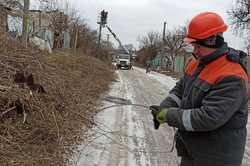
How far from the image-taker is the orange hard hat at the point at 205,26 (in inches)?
90.4

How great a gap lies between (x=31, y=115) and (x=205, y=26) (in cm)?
420

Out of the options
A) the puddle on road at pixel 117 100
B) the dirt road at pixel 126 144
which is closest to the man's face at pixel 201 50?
the dirt road at pixel 126 144

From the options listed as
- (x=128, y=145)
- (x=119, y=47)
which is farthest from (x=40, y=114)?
(x=119, y=47)

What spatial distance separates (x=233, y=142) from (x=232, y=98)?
33 cm

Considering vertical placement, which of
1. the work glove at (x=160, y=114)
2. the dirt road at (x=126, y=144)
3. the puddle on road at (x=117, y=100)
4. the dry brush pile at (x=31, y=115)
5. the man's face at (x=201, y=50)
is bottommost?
the puddle on road at (x=117, y=100)

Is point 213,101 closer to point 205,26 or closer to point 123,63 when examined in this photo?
point 205,26

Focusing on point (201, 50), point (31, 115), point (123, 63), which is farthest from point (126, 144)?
point (123, 63)

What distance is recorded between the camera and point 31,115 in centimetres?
583

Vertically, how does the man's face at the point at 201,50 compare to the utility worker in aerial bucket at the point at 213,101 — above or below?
above

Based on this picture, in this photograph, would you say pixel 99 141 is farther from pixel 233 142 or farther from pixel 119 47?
pixel 119 47

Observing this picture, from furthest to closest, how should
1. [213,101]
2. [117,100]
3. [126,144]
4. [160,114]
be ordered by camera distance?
[117,100], [126,144], [160,114], [213,101]

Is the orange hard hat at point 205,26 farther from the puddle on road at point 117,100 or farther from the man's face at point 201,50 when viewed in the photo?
the puddle on road at point 117,100

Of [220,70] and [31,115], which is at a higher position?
[220,70]

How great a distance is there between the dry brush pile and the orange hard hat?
2.98m
